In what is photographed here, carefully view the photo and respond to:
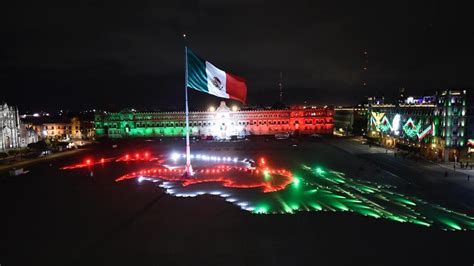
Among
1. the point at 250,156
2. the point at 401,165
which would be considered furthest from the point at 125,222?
the point at 401,165

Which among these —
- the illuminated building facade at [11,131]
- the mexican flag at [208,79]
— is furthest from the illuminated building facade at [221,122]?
the mexican flag at [208,79]

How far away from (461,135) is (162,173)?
143 feet

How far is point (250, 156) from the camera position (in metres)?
55.9

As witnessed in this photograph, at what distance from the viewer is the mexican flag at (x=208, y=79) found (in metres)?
27.6

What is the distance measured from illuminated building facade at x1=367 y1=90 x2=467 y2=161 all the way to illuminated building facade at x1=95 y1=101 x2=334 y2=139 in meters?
38.7

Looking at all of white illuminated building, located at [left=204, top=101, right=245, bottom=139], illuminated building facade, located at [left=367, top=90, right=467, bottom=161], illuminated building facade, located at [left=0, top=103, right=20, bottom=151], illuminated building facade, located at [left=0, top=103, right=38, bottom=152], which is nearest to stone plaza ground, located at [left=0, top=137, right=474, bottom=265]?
illuminated building facade, located at [left=367, top=90, right=467, bottom=161]

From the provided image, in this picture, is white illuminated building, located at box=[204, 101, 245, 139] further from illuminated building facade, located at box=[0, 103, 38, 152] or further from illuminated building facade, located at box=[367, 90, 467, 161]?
illuminated building facade, located at box=[0, 103, 38, 152]

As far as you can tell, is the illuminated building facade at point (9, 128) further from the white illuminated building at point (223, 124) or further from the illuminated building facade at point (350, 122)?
the illuminated building facade at point (350, 122)

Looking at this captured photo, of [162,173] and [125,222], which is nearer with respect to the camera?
[125,222]

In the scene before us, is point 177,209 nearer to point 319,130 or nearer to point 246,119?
point 246,119

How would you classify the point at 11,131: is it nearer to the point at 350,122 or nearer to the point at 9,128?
the point at 9,128

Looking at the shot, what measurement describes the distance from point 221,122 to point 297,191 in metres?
72.7

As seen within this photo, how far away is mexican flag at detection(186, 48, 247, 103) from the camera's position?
2759 centimetres

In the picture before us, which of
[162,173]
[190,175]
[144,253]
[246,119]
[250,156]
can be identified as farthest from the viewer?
[246,119]
